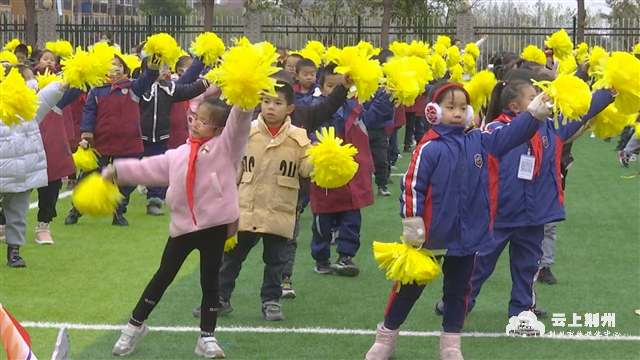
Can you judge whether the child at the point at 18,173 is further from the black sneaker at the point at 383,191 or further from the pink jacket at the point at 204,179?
the black sneaker at the point at 383,191

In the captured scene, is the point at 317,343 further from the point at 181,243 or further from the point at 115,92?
the point at 115,92

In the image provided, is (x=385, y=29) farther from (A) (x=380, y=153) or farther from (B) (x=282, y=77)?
(B) (x=282, y=77)

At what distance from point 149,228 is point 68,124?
1.96m

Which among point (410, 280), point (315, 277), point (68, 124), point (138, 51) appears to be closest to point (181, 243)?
point (410, 280)

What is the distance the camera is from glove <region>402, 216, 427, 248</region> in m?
5.61

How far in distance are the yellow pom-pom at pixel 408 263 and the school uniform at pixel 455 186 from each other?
0.12 m

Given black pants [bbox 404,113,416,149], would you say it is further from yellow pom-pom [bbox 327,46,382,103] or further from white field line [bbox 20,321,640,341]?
white field line [bbox 20,321,640,341]

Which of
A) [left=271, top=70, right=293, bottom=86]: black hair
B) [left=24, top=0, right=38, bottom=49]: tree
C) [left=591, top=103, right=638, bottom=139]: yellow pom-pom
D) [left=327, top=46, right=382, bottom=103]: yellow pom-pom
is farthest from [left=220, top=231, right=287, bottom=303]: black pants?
[left=24, top=0, right=38, bottom=49]: tree

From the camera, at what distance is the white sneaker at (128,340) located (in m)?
6.12

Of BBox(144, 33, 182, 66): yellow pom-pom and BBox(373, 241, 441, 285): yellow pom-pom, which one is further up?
BBox(144, 33, 182, 66): yellow pom-pom

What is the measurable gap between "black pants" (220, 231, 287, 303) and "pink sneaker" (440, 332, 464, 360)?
4.74 ft

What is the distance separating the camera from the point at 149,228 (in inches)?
441

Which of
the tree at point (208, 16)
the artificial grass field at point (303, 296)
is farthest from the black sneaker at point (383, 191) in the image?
the tree at point (208, 16)

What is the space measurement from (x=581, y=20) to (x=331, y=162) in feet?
89.0
